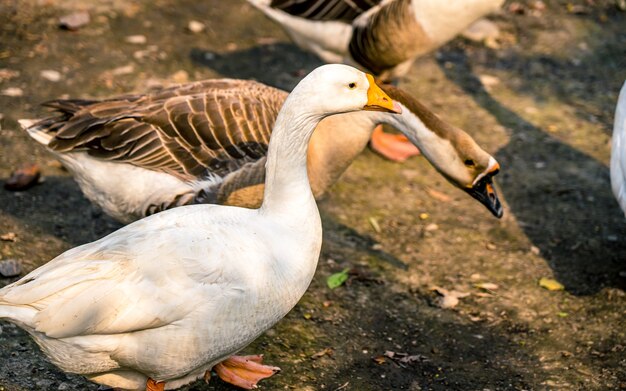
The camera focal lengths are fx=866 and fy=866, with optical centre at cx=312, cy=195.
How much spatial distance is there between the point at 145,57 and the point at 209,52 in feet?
1.87

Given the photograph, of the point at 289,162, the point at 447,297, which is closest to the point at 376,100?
the point at 289,162

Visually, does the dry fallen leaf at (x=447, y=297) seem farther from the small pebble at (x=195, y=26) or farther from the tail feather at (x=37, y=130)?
the small pebble at (x=195, y=26)

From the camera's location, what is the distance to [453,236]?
565 centimetres

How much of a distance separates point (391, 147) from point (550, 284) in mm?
1804

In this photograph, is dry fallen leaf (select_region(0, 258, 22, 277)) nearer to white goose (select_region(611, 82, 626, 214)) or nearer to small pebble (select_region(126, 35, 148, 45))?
small pebble (select_region(126, 35, 148, 45))

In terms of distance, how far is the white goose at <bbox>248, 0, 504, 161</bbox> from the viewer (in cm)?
612

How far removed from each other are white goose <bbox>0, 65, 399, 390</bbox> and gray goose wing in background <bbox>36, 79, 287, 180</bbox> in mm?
926

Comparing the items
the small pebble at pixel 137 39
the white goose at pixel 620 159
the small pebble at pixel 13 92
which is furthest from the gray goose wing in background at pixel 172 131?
the small pebble at pixel 137 39

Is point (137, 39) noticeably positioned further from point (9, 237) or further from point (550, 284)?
point (550, 284)

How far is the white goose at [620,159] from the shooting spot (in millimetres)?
4992

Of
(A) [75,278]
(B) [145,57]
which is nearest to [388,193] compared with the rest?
(B) [145,57]

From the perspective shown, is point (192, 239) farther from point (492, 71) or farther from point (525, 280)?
point (492, 71)

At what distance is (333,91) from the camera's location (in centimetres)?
344

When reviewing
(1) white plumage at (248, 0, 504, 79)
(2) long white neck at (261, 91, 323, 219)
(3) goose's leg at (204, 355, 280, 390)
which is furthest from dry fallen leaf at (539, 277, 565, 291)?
(2) long white neck at (261, 91, 323, 219)
